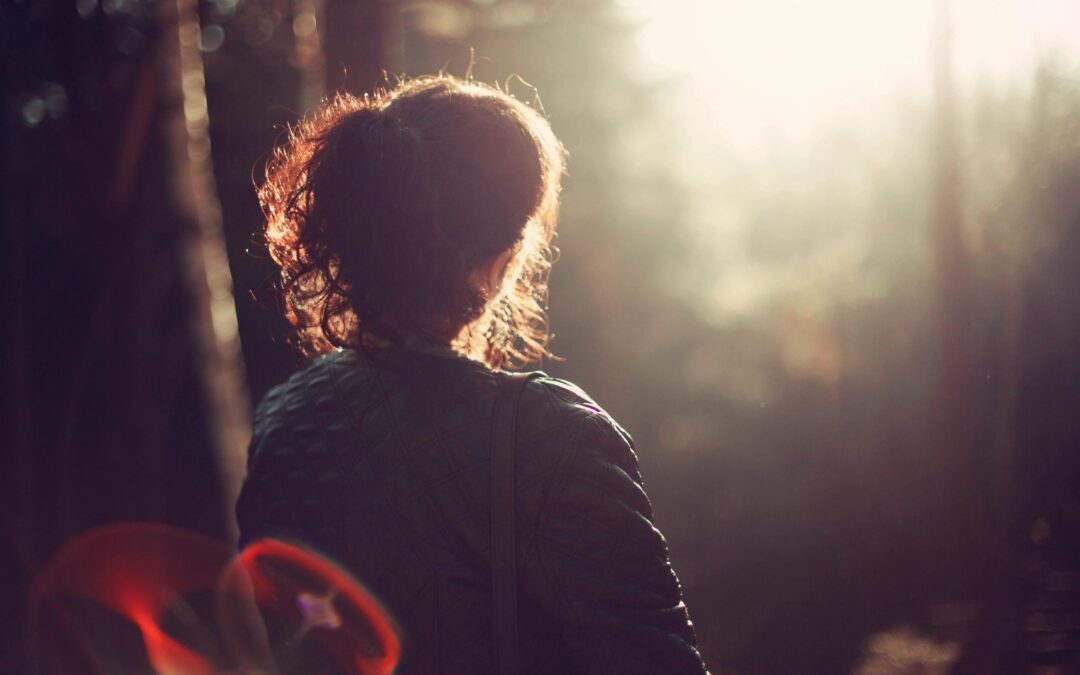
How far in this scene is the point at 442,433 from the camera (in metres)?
1.36

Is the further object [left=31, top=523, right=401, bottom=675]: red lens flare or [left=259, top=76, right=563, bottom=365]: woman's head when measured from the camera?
[left=31, top=523, right=401, bottom=675]: red lens flare

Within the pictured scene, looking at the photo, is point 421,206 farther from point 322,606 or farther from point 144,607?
point 144,607

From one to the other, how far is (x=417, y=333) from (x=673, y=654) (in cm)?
61

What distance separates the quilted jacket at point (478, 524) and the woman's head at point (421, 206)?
9cm

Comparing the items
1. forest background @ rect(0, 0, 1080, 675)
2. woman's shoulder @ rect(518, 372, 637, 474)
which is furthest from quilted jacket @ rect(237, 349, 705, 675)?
forest background @ rect(0, 0, 1080, 675)

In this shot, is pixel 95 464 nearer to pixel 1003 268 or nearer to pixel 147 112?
pixel 147 112

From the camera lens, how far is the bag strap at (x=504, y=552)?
1.27 meters

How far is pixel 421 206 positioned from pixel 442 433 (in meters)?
0.34

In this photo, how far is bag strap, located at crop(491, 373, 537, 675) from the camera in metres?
1.27

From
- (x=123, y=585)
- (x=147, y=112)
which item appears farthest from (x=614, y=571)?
(x=147, y=112)

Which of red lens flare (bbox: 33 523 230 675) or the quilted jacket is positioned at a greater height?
the quilted jacket

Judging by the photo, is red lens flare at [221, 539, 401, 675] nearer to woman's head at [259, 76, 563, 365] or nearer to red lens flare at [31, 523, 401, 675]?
woman's head at [259, 76, 563, 365]

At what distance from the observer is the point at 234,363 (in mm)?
3426

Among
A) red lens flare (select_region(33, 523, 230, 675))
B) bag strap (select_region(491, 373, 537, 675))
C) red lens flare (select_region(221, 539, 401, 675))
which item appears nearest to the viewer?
bag strap (select_region(491, 373, 537, 675))
